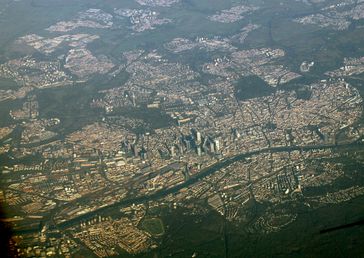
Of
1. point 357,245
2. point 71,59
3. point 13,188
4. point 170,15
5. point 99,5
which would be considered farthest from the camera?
point 99,5

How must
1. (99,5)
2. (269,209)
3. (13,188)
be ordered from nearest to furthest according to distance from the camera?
(269,209) → (13,188) → (99,5)

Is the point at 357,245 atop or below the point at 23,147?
atop

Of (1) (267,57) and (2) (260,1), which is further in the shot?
(2) (260,1)

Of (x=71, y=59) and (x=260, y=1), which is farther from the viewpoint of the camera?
(x=260, y=1)

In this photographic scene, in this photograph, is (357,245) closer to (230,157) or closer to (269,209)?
(269,209)

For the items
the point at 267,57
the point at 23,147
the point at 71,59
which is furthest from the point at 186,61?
the point at 23,147

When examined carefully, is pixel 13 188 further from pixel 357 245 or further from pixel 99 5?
pixel 99 5

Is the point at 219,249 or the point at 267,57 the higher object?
the point at 219,249

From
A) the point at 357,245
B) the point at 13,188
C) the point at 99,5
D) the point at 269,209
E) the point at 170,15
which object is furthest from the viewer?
the point at 99,5

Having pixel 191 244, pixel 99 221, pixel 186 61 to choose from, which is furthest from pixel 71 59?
pixel 191 244
